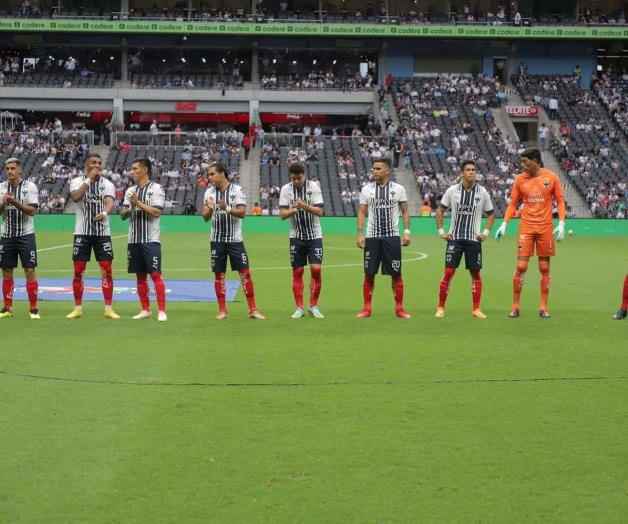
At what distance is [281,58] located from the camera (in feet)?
209

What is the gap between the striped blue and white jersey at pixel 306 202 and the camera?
13.4m

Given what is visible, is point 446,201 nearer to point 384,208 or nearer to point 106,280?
point 384,208

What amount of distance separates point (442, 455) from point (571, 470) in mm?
834

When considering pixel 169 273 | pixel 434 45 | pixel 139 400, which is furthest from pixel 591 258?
pixel 434 45

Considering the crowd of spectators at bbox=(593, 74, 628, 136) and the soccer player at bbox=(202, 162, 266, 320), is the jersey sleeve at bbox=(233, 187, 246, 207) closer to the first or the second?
the soccer player at bbox=(202, 162, 266, 320)

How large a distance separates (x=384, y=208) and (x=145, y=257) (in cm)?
326

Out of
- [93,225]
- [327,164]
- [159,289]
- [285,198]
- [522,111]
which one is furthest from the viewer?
[522,111]

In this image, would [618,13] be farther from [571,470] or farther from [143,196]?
[571,470]

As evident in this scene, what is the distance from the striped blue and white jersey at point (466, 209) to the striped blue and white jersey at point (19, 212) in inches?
219

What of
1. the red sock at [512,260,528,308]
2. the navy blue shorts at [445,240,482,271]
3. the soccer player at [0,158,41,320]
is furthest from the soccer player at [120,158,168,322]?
the red sock at [512,260,528,308]

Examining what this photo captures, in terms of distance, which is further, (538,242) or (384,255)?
(538,242)

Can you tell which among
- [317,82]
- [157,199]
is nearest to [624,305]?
[157,199]

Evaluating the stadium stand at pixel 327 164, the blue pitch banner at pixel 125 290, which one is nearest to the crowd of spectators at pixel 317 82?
the stadium stand at pixel 327 164

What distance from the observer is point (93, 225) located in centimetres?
1335
